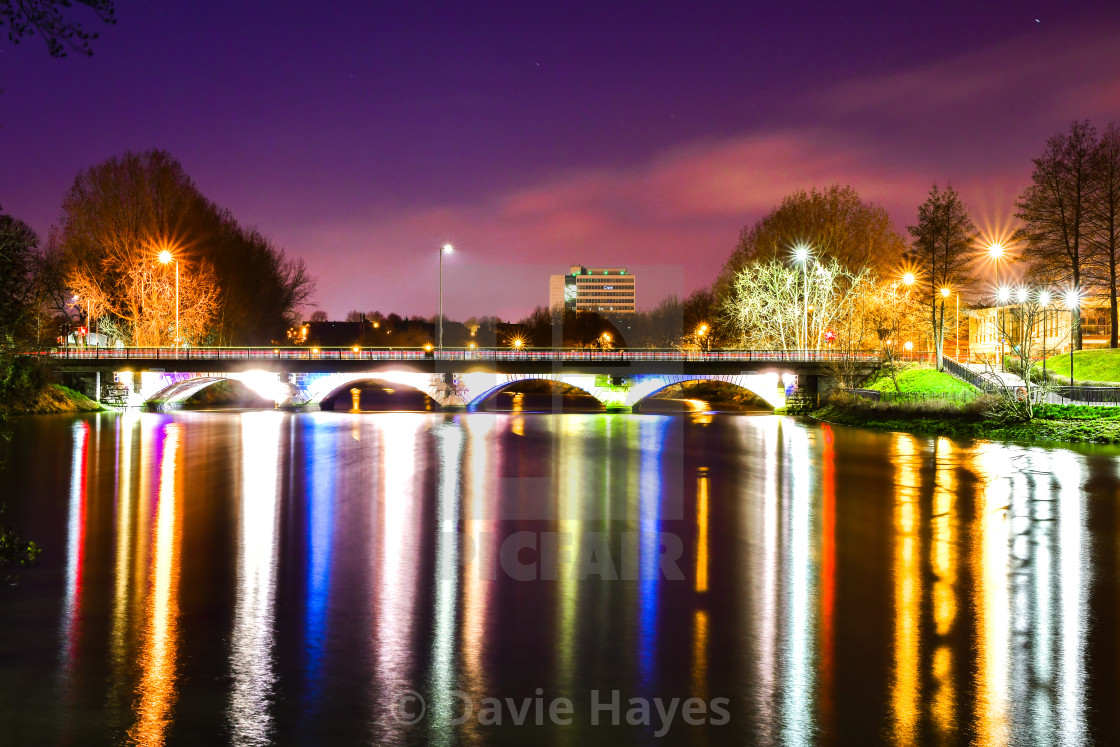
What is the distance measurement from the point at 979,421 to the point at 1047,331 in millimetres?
26883

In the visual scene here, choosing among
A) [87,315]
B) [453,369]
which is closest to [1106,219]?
[453,369]

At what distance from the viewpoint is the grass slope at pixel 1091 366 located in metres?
48.6

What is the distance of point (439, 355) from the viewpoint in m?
60.8

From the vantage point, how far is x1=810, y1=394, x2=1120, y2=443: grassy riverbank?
3631cm

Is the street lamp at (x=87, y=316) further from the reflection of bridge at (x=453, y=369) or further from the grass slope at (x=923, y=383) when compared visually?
the grass slope at (x=923, y=383)

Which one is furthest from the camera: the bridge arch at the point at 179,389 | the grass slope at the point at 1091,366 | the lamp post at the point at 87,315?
the bridge arch at the point at 179,389

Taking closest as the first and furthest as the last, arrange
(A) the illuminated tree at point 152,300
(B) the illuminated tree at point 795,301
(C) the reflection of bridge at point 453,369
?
1. (C) the reflection of bridge at point 453,369
2. (B) the illuminated tree at point 795,301
3. (A) the illuminated tree at point 152,300

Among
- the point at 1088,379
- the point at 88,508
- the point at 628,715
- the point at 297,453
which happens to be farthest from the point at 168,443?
the point at 1088,379

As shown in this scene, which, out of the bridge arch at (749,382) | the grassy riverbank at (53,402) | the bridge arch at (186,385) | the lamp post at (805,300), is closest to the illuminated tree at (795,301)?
the lamp post at (805,300)

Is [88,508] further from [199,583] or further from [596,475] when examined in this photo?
[596,475]

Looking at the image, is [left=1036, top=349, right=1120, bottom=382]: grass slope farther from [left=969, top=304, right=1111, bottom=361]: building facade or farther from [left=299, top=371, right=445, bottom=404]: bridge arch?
[left=299, top=371, right=445, bottom=404]: bridge arch

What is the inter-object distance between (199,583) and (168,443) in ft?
91.2

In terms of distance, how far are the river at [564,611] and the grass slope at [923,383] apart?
24.1 meters

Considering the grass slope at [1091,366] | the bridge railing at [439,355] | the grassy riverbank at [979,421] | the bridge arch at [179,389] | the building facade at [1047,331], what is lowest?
the grassy riverbank at [979,421]
